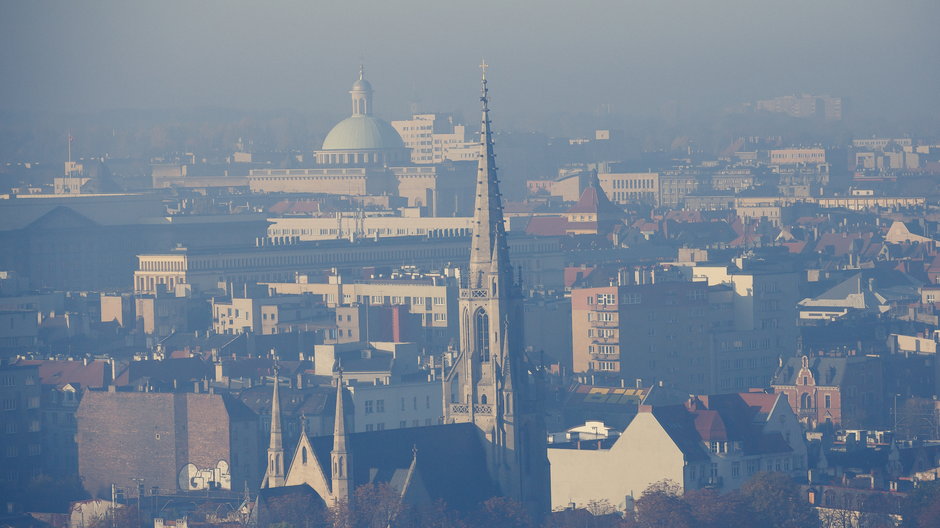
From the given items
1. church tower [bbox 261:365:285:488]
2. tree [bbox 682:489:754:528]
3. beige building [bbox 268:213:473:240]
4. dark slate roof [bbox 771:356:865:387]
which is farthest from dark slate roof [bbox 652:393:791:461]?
beige building [bbox 268:213:473:240]

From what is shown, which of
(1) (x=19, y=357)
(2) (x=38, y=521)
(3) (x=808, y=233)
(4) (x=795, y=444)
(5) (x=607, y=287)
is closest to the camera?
Answer: (2) (x=38, y=521)

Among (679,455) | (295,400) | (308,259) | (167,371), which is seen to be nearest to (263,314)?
(167,371)

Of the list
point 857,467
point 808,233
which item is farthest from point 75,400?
point 808,233

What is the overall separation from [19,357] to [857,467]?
35.5 m

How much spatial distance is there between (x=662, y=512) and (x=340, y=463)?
25.1 feet

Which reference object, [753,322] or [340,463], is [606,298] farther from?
[340,463]

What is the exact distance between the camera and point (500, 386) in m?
74.4

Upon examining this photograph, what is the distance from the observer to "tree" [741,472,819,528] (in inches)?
2958

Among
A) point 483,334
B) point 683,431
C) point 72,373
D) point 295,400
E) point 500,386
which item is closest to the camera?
point 500,386

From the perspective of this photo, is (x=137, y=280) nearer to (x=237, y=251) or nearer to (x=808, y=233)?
(x=237, y=251)

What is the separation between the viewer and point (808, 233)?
7313 inches

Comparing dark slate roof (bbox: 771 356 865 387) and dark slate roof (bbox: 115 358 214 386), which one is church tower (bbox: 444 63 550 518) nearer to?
dark slate roof (bbox: 115 358 214 386)

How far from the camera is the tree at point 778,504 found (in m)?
75.1

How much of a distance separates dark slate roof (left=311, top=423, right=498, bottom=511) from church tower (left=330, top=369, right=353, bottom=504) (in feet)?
1.06
